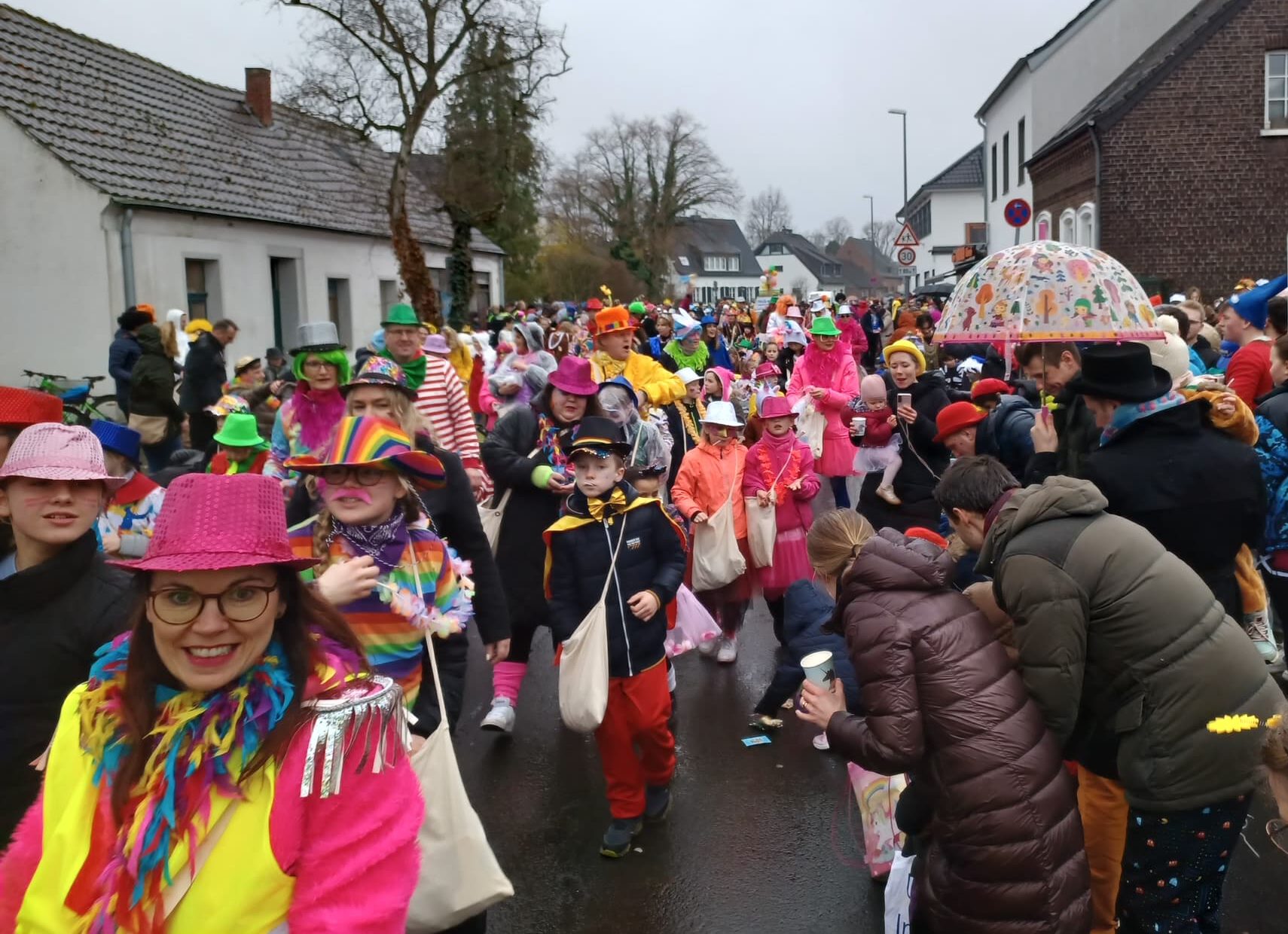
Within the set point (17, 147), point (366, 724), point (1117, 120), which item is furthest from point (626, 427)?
point (1117, 120)

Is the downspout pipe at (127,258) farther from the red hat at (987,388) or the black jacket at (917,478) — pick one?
the red hat at (987,388)

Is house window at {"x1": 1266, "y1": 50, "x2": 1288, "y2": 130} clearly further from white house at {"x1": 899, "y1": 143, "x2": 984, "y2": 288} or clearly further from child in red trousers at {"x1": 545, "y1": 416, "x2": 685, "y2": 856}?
white house at {"x1": 899, "y1": 143, "x2": 984, "y2": 288}

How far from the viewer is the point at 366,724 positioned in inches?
81.3

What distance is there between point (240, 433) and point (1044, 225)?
63.8ft

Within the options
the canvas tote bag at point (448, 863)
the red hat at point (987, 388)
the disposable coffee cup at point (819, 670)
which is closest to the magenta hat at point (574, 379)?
the red hat at point (987, 388)

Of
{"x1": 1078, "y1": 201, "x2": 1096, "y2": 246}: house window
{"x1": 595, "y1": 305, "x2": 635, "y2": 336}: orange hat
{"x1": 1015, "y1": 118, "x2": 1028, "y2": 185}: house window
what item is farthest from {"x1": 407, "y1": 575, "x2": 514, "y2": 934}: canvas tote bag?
{"x1": 1015, "y1": 118, "x2": 1028, "y2": 185}: house window

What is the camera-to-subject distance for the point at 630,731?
481 cm

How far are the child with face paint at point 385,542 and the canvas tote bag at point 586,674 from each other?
0.99m

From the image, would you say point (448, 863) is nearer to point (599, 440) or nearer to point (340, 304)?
point (599, 440)

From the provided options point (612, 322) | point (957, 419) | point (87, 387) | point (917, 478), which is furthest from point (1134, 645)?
point (87, 387)

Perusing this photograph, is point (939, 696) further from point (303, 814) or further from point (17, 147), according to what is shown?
point (17, 147)

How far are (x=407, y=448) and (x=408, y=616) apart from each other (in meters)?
0.54

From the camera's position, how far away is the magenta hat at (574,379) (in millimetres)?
6000

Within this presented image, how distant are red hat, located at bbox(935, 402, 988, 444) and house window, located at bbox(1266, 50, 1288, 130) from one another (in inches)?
815
